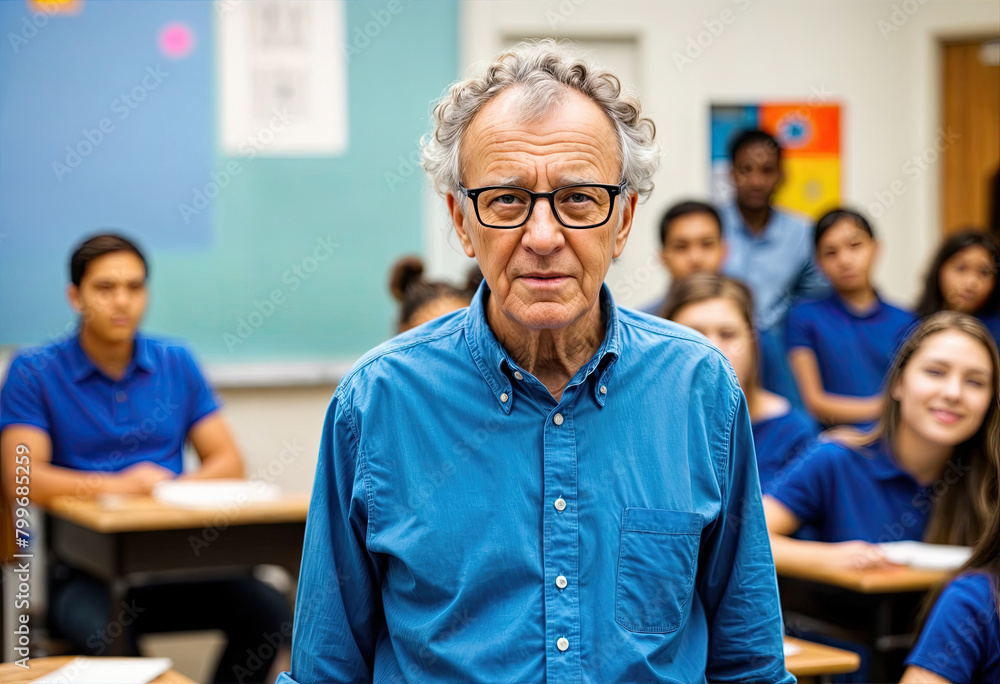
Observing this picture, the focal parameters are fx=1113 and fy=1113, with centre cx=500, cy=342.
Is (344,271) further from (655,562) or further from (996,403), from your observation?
(655,562)

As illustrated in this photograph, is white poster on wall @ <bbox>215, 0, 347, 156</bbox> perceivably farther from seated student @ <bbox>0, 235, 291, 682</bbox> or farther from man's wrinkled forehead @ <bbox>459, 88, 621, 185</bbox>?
man's wrinkled forehead @ <bbox>459, 88, 621, 185</bbox>

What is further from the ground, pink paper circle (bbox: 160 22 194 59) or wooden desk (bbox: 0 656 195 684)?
pink paper circle (bbox: 160 22 194 59)

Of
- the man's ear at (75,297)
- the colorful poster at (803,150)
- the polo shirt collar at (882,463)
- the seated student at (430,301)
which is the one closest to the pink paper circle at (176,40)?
the man's ear at (75,297)

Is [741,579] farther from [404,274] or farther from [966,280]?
[966,280]

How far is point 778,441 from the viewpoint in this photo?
346 cm

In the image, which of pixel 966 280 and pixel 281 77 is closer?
pixel 966 280

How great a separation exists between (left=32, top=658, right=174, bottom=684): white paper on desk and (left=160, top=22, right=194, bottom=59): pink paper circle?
370 centimetres

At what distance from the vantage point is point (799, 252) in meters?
5.07

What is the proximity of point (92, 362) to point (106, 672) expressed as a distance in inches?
84.1

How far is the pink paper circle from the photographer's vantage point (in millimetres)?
5047

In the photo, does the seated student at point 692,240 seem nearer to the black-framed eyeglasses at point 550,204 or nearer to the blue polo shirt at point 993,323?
the blue polo shirt at point 993,323

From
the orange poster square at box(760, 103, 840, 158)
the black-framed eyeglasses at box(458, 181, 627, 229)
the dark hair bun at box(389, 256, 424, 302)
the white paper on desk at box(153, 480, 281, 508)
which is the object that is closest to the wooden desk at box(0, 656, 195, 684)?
the black-framed eyeglasses at box(458, 181, 627, 229)

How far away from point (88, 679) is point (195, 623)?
1.92 m

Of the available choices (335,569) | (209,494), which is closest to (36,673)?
(335,569)
